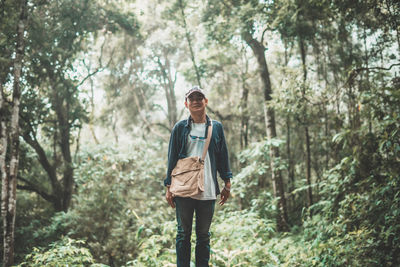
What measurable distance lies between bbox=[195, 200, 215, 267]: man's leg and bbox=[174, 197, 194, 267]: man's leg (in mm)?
82

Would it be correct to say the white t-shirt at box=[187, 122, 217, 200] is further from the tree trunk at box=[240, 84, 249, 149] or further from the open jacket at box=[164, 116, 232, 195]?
the tree trunk at box=[240, 84, 249, 149]

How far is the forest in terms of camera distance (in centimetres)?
384

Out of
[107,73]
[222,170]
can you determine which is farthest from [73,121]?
[222,170]

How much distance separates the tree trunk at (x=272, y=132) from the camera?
6.61 meters

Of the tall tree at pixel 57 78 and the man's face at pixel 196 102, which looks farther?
the tall tree at pixel 57 78

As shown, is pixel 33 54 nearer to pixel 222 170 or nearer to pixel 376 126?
pixel 222 170

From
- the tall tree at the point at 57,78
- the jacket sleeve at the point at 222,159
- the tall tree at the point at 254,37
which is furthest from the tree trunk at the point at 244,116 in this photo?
the jacket sleeve at the point at 222,159

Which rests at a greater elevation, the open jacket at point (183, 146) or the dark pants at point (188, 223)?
the open jacket at point (183, 146)

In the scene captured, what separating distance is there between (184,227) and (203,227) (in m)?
0.18

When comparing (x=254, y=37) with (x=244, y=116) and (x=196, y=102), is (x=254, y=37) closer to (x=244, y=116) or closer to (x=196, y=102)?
(x=244, y=116)

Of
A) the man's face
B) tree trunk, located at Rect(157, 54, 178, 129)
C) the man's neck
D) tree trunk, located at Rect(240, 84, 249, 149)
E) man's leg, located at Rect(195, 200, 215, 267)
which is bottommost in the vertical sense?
man's leg, located at Rect(195, 200, 215, 267)

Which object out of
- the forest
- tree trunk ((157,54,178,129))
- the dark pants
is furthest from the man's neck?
tree trunk ((157,54,178,129))

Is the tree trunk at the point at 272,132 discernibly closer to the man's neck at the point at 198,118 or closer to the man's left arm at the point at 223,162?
the man's left arm at the point at 223,162

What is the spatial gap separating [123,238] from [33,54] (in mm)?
5546
